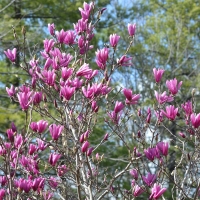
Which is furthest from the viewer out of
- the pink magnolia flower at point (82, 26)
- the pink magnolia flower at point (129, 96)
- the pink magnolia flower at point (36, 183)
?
the pink magnolia flower at point (82, 26)

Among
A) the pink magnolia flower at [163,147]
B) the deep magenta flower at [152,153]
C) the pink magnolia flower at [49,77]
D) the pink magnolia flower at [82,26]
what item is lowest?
the deep magenta flower at [152,153]

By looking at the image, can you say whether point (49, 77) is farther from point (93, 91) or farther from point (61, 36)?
point (61, 36)

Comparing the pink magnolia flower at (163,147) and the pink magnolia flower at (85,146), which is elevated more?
the pink magnolia flower at (85,146)

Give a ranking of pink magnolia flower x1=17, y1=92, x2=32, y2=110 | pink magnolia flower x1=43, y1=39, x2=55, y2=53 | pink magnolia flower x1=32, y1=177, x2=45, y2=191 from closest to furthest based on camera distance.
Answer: pink magnolia flower x1=17, y1=92, x2=32, y2=110
pink magnolia flower x1=32, y1=177, x2=45, y2=191
pink magnolia flower x1=43, y1=39, x2=55, y2=53

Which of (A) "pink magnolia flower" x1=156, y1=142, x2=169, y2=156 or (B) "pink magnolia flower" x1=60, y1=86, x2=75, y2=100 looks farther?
(A) "pink magnolia flower" x1=156, y1=142, x2=169, y2=156

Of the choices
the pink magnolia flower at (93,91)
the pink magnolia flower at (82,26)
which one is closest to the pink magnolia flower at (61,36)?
the pink magnolia flower at (82,26)

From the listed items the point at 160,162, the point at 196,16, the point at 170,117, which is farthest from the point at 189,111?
the point at 196,16

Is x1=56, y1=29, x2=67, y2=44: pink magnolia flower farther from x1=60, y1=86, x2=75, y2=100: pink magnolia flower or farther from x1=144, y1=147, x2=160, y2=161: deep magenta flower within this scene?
x1=144, y1=147, x2=160, y2=161: deep magenta flower

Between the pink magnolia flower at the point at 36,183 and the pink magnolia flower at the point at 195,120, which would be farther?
the pink magnolia flower at the point at 36,183

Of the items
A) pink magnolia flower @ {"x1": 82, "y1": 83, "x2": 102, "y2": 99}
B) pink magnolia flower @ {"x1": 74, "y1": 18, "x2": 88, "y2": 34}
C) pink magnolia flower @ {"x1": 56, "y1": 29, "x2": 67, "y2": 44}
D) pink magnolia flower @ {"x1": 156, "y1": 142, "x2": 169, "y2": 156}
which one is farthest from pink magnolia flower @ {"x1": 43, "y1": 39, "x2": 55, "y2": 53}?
pink magnolia flower @ {"x1": 156, "y1": 142, "x2": 169, "y2": 156}

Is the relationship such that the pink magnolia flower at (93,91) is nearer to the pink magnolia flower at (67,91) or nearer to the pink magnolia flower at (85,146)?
the pink magnolia flower at (67,91)

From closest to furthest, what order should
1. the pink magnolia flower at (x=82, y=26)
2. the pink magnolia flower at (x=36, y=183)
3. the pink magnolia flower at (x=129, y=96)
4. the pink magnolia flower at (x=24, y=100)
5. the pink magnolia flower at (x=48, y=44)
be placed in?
the pink magnolia flower at (x=24, y=100), the pink magnolia flower at (x=36, y=183), the pink magnolia flower at (x=129, y=96), the pink magnolia flower at (x=48, y=44), the pink magnolia flower at (x=82, y=26)

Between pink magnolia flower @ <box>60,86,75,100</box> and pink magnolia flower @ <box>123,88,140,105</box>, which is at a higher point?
pink magnolia flower @ <box>60,86,75,100</box>

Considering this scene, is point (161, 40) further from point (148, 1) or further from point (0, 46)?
point (0, 46)
